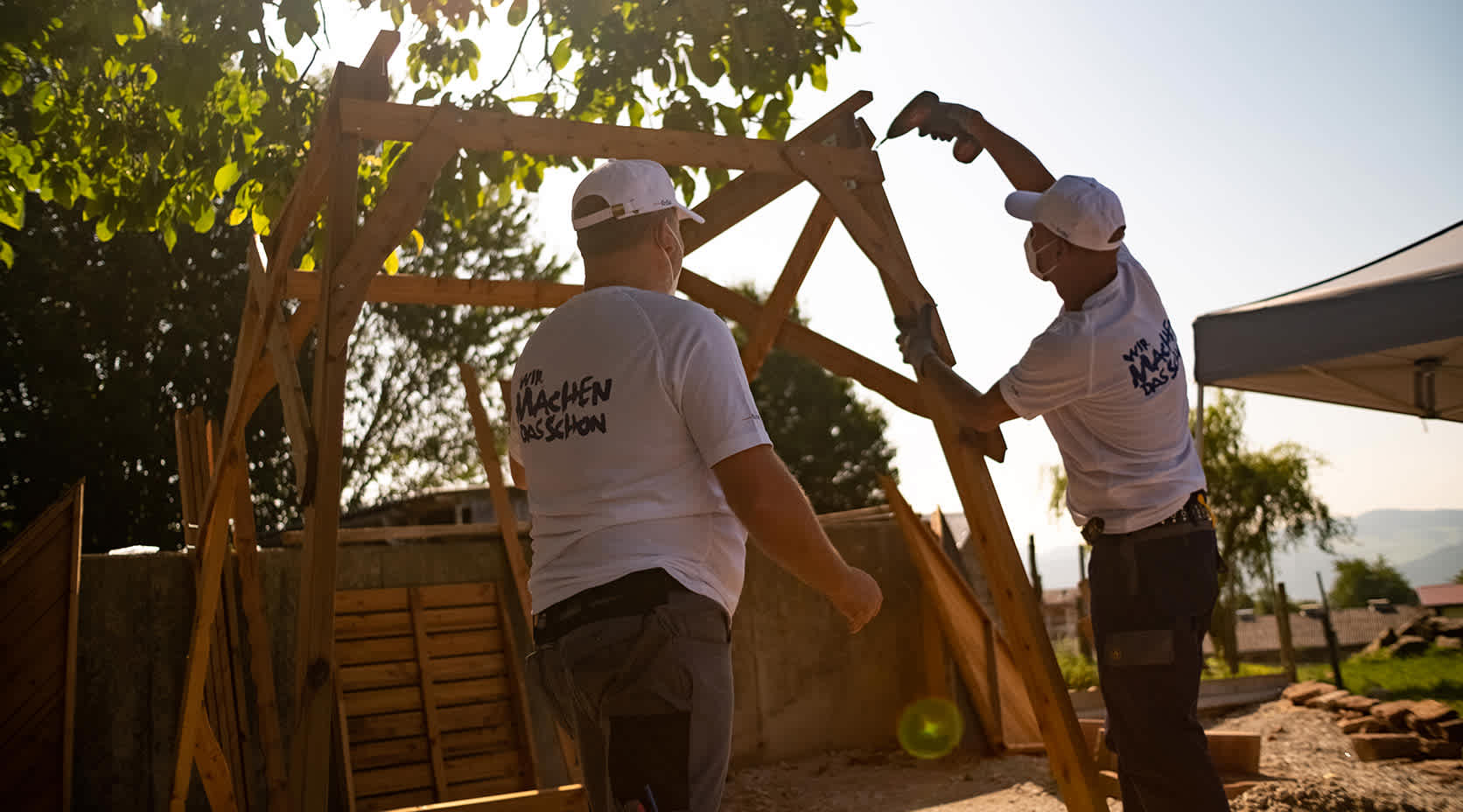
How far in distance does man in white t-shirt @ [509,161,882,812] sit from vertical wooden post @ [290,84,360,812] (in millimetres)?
901

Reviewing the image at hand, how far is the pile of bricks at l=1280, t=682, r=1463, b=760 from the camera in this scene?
612 cm

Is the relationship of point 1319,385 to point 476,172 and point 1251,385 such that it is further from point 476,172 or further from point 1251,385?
point 476,172

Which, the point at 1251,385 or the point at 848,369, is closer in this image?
the point at 848,369

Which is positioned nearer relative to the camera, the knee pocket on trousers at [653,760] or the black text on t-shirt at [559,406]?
the knee pocket on trousers at [653,760]

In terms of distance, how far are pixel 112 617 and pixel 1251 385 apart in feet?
22.6

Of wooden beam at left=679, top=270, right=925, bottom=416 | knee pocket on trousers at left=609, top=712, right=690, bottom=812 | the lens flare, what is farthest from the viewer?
the lens flare

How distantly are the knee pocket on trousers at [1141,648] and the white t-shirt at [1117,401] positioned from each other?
0.92 feet

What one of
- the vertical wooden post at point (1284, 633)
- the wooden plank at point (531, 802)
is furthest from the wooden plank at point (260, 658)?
the vertical wooden post at point (1284, 633)

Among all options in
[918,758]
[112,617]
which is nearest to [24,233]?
[112,617]

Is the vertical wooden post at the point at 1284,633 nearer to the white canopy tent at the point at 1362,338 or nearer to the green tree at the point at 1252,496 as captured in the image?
the white canopy tent at the point at 1362,338

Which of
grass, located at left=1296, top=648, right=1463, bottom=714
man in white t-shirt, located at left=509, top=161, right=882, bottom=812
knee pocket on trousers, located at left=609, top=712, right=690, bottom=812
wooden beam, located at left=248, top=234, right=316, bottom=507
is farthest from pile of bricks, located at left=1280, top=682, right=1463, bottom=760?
wooden beam, located at left=248, top=234, right=316, bottom=507

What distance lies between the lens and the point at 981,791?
6.20 meters

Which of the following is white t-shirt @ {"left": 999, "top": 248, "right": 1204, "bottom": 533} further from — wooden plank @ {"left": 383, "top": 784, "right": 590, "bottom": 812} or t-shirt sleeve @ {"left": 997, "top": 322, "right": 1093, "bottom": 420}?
wooden plank @ {"left": 383, "top": 784, "right": 590, "bottom": 812}

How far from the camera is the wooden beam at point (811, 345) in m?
3.87
